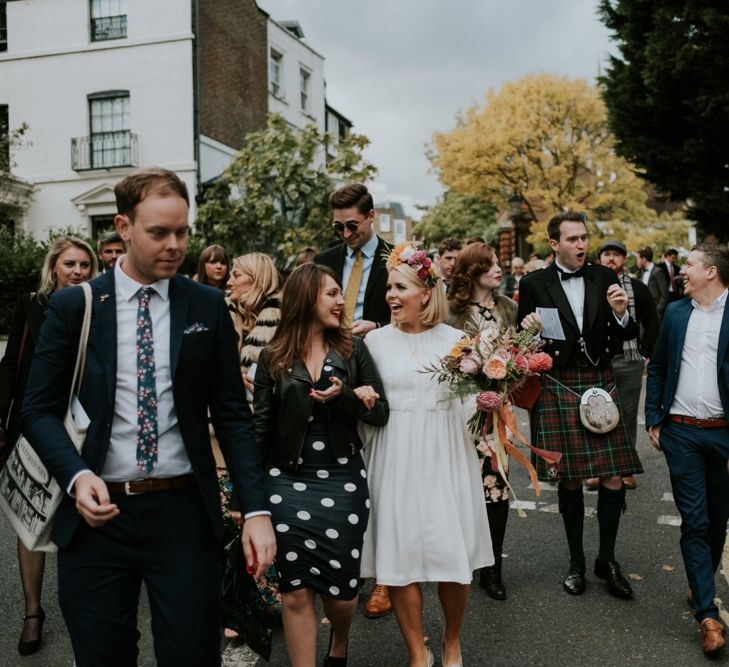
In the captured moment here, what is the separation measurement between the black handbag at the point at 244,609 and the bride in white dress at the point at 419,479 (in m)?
0.57

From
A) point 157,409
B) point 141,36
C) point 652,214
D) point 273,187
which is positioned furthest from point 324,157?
point 157,409

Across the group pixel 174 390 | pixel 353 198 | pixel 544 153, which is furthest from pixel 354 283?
pixel 544 153

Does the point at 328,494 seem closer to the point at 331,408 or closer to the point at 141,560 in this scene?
the point at 331,408

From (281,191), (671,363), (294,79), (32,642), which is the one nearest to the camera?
(32,642)

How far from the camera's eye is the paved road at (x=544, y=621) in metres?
4.19

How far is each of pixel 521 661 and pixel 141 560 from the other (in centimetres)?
240

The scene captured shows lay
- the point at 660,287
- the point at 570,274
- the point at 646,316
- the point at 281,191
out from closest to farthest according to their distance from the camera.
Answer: the point at 570,274, the point at 646,316, the point at 660,287, the point at 281,191

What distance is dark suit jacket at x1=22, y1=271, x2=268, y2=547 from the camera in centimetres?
254

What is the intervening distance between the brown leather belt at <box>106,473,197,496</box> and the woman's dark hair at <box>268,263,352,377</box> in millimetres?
1177

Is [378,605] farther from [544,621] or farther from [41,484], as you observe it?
[41,484]

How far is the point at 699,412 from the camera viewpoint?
15.0 feet

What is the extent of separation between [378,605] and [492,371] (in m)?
1.84

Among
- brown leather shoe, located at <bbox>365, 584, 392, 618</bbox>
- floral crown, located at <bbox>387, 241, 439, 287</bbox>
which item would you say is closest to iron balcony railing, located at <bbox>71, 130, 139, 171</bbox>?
brown leather shoe, located at <bbox>365, 584, 392, 618</bbox>

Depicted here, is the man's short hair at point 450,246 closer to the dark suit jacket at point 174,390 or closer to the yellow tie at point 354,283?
the yellow tie at point 354,283
